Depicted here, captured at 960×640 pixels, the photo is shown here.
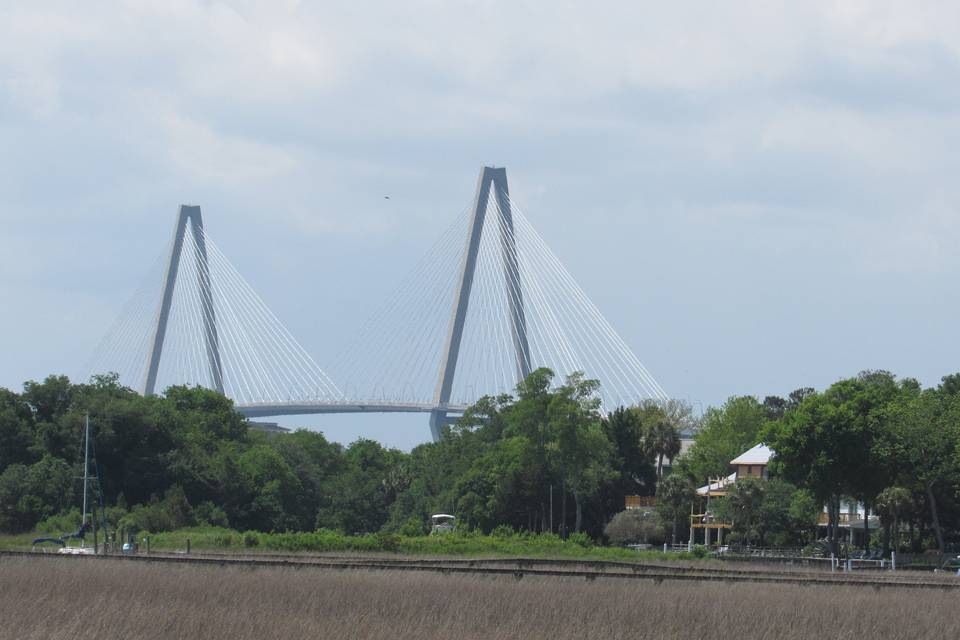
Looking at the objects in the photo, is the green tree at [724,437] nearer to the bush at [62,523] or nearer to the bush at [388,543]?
the bush at [388,543]

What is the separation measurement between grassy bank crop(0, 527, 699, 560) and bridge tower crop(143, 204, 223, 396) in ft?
99.1

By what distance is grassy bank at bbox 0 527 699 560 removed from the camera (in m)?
48.7

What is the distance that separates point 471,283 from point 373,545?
24153 mm

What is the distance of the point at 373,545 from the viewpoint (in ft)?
168

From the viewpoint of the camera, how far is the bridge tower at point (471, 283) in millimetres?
68438

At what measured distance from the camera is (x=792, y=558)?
49.8 m

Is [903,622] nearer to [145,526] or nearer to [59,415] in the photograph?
[145,526]

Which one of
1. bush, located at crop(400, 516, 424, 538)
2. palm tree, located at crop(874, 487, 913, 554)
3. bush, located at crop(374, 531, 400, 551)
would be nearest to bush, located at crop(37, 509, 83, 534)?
bush, located at crop(374, 531, 400, 551)

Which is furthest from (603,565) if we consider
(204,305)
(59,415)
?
(204,305)

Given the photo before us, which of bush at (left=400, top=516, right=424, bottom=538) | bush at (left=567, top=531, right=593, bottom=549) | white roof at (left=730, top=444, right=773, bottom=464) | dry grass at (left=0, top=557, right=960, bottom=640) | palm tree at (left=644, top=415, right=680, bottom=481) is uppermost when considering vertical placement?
palm tree at (left=644, top=415, right=680, bottom=481)

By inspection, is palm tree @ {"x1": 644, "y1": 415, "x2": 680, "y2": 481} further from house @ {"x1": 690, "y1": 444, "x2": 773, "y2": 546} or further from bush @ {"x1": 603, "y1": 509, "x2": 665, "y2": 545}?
bush @ {"x1": 603, "y1": 509, "x2": 665, "y2": 545}

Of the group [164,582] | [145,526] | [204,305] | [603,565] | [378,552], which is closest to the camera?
[164,582]

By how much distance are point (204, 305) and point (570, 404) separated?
2800 centimetres

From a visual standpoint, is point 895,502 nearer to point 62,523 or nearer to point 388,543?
point 388,543
